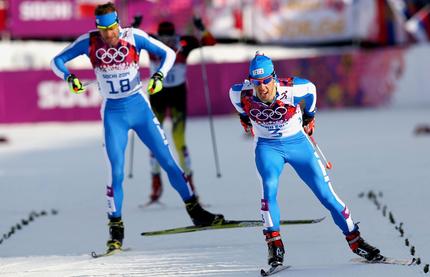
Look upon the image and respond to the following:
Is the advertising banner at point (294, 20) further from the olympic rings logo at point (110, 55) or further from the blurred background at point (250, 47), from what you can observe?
the olympic rings logo at point (110, 55)

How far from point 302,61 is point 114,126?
16.6 m

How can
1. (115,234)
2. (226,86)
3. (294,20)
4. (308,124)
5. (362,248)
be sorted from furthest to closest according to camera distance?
(294,20)
(226,86)
(115,234)
(308,124)
(362,248)

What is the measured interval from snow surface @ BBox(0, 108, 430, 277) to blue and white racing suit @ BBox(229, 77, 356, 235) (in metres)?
0.50

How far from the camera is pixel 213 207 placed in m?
13.0

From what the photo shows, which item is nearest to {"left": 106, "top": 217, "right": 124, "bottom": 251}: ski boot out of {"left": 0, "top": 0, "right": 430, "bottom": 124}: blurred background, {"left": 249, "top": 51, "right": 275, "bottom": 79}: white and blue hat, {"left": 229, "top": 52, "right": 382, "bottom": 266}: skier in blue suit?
{"left": 229, "top": 52, "right": 382, "bottom": 266}: skier in blue suit

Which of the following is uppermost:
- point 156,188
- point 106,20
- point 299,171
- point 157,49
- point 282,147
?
point 106,20

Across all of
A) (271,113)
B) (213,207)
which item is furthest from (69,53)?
(213,207)

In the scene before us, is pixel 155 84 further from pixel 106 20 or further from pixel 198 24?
pixel 198 24

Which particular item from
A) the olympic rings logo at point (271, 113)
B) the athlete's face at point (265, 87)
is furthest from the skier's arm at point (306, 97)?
the athlete's face at point (265, 87)

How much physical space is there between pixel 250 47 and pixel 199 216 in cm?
1766

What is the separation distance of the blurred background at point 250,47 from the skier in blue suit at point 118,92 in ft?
50.3

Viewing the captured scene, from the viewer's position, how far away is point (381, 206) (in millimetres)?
12281

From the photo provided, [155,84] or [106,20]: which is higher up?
[106,20]

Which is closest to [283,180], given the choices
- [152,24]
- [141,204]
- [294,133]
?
[141,204]
